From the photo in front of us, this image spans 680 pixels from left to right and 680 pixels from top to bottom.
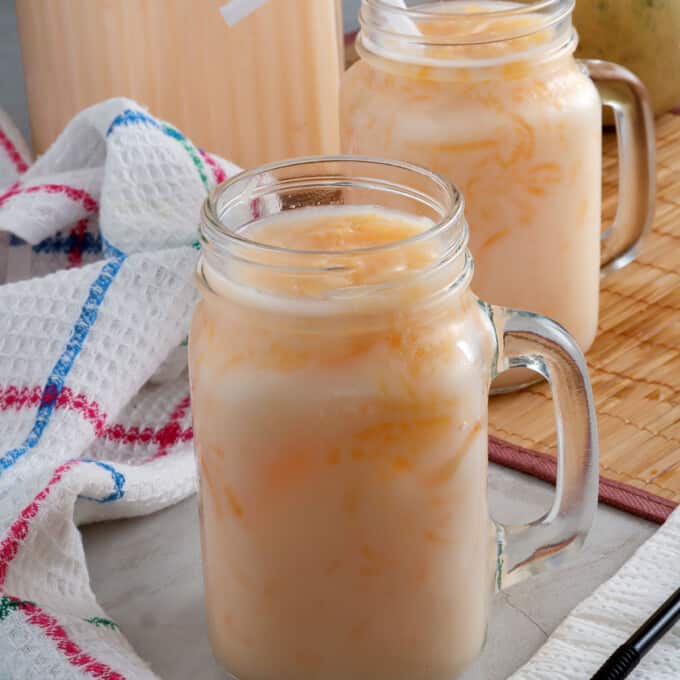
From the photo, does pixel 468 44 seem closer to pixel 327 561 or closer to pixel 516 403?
pixel 516 403

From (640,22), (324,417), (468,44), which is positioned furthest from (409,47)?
(640,22)

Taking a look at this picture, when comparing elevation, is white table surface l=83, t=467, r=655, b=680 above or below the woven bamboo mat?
above

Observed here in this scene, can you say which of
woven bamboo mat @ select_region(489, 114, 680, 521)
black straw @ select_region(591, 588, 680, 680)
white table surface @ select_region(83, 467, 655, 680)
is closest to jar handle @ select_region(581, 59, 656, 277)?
woven bamboo mat @ select_region(489, 114, 680, 521)

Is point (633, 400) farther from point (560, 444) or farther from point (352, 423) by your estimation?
point (352, 423)

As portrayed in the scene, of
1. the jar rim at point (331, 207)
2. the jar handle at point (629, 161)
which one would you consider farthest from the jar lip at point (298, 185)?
the jar handle at point (629, 161)

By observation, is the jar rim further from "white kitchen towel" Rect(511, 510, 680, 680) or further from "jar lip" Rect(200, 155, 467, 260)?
"white kitchen towel" Rect(511, 510, 680, 680)

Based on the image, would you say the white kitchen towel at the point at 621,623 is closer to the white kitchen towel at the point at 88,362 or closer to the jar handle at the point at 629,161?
the white kitchen towel at the point at 88,362
